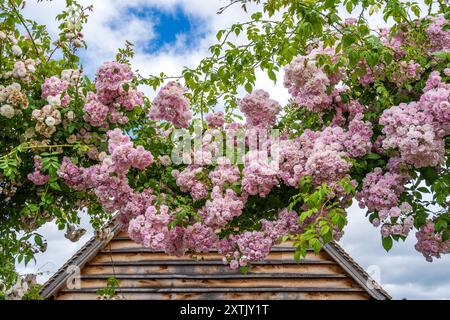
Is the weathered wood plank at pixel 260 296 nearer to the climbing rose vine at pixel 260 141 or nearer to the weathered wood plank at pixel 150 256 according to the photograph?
the weathered wood plank at pixel 150 256

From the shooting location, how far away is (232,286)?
9.27 m

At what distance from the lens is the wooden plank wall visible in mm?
9180

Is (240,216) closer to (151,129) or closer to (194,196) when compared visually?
(194,196)

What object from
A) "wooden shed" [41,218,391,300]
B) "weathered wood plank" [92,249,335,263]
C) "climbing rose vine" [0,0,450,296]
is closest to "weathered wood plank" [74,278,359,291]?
"wooden shed" [41,218,391,300]

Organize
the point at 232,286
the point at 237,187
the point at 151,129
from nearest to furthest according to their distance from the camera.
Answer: the point at 237,187, the point at 151,129, the point at 232,286

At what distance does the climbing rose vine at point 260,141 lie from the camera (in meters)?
4.40

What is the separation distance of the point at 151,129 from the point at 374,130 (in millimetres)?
1979

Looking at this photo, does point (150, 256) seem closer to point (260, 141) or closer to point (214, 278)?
point (214, 278)

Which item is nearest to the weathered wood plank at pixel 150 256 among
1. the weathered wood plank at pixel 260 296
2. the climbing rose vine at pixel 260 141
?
the weathered wood plank at pixel 260 296

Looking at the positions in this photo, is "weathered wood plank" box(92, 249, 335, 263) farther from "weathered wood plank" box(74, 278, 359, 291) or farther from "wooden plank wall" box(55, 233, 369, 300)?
"weathered wood plank" box(74, 278, 359, 291)

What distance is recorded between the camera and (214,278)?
9336 millimetres

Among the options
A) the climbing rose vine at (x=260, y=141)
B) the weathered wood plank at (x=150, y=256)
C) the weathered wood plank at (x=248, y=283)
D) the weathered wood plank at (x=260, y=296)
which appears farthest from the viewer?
the weathered wood plank at (x=150, y=256)

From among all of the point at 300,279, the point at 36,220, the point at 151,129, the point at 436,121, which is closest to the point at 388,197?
the point at 436,121

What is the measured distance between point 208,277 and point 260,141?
16.2ft
